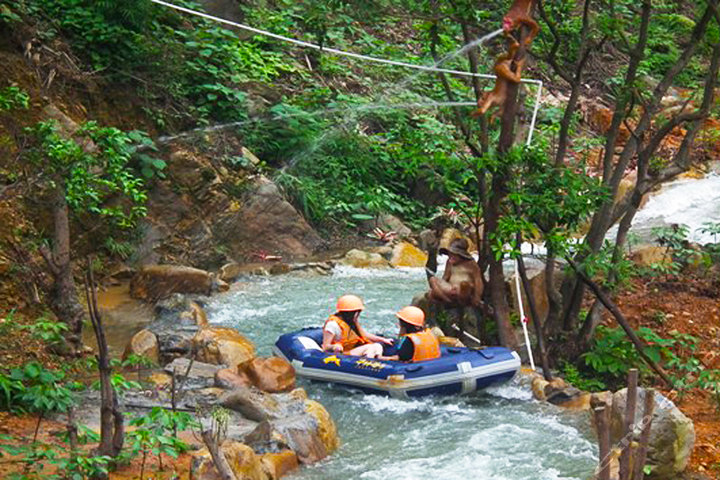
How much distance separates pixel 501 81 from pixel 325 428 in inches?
131

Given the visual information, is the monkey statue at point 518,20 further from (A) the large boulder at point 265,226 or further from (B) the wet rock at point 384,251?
(A) the large boulder at point 265,226

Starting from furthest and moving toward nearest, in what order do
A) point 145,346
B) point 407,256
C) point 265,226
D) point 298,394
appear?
point 407,256 < point 265,226 < point 145,346 < point 298,394

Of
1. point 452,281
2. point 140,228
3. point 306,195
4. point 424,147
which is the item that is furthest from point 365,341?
point 306,195

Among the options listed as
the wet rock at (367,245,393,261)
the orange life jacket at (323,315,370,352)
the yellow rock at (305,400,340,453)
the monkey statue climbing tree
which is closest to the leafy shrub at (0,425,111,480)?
the yellow rock at (305,400,340,453)

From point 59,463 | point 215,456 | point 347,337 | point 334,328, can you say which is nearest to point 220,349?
point 334,328

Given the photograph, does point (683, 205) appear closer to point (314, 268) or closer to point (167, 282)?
point (314, 268)

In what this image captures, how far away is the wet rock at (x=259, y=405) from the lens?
6641 millimetres

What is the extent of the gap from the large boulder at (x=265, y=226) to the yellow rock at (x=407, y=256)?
49.7 inches

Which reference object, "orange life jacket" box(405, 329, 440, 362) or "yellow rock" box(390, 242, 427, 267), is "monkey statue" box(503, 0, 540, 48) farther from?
"yellow rock" box(390, 242, 427, 267)

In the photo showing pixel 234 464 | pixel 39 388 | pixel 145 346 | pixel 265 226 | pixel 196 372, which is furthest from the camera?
pixel 265 226

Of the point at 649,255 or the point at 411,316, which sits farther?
the point at 649,255

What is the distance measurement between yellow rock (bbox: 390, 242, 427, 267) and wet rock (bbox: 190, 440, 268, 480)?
777cm

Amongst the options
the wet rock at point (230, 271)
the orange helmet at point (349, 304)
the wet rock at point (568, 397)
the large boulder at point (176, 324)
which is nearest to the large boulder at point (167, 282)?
the large boulder at point (176, 324)

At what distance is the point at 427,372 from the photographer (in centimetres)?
768
